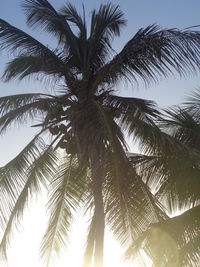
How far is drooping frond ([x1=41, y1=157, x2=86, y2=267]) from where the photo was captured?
12203mm

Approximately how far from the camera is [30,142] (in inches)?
468

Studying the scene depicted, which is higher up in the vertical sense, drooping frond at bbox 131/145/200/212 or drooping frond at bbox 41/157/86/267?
drooping frond at bbox 131/145/200/212

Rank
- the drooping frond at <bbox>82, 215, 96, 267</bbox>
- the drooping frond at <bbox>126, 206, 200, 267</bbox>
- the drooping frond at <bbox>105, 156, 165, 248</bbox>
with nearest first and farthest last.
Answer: the drooping frond at <bbox>126, 206, 200, 267</bbox>
the drooping frond at <bbox>105, 156, 165, 248</bbox>
the drooping frond at <bbox>82, 215, 96, 267</bbox>

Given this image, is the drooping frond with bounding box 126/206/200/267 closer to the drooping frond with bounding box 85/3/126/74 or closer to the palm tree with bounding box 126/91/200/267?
the palm tree with bounding box 126/91/200/267

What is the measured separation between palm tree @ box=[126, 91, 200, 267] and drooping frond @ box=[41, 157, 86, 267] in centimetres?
164

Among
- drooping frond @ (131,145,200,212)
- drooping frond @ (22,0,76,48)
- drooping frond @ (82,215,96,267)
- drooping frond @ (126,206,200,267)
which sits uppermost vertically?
drooping frond @ (22,0,76,48)

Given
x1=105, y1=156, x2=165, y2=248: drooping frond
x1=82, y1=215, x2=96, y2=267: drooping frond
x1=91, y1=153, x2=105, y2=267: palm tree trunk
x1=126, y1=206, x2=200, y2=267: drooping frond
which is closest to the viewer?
x1=126, y1=206, x2=200, y2=267: drooping frond

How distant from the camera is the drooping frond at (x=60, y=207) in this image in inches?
480

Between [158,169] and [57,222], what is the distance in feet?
9.18

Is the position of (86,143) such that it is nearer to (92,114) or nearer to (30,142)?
(92,114)

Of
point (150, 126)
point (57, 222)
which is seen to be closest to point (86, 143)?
point (150, 126)

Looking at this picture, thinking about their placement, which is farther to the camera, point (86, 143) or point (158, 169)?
point (158, 169)

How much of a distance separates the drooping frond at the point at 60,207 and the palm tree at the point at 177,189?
164 centimetres

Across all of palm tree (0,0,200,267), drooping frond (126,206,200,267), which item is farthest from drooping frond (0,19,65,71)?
drooping frond (126,206,200,267)
